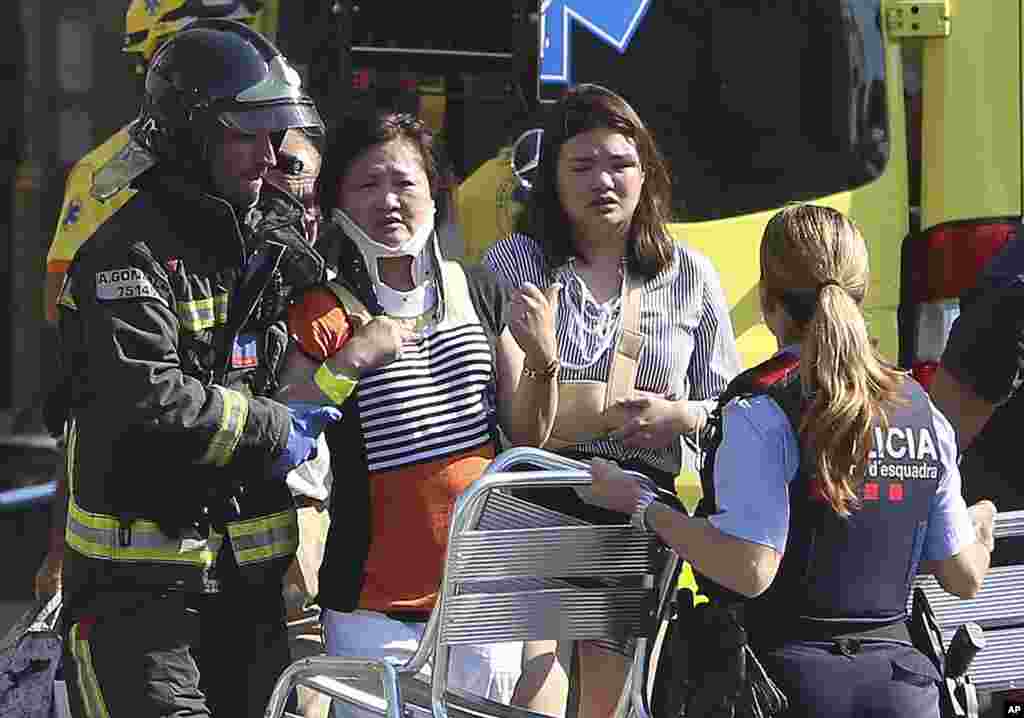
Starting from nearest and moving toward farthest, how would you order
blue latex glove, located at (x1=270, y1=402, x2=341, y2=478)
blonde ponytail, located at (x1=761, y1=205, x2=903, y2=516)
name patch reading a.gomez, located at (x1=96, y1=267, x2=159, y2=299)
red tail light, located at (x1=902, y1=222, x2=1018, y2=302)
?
blonde ponytail, located at (x1=761, y1=205, x2=903, y2=516) → name patch reading a.gomez, located at (x1=96, y1=267, x2=159, y2=299) → blue latex glove, located at (x1=270, y1=402, x2=341, y2=478) → red tail light, located at (x1=902, y1=222, x2=1018, y2=302)

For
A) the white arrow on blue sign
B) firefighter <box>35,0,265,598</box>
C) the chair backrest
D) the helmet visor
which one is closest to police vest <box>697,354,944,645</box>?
the chair backrest

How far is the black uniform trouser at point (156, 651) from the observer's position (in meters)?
2.97

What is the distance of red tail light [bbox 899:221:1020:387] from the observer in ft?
13.8

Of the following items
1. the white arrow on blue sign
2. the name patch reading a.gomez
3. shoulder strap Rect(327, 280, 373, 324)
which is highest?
the white arrow on blue sign

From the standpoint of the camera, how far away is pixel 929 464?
2840mm

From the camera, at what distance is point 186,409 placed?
2.91m

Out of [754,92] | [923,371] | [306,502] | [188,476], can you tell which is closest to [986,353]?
[923,371]

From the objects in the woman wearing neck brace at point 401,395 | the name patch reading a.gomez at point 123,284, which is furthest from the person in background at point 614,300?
→ the name patch reading a.gomez at point 123,284

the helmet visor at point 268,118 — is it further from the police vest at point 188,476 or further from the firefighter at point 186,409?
the police vest at point 188,476

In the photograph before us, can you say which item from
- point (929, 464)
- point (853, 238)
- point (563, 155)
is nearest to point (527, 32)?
point (563, 155)

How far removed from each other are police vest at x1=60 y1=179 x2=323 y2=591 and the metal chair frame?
0.79 ft

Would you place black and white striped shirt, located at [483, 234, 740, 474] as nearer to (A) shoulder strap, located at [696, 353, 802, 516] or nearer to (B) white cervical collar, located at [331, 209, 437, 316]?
(B) white cervical collar, located at [331, 209, 437, 316]

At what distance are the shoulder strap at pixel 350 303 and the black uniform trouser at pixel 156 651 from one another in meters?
0.49

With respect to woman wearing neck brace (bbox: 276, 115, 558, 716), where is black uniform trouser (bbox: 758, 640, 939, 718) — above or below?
below
